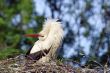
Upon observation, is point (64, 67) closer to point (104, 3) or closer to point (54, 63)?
point (54, 63)

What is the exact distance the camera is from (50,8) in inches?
784

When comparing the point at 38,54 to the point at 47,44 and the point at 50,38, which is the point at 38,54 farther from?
the point at 50,38

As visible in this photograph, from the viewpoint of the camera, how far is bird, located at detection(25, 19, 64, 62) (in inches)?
404

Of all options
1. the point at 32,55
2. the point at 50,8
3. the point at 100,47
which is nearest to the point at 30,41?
the point at 100,47

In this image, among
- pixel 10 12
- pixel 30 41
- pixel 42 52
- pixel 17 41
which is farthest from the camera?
pixel 10 12

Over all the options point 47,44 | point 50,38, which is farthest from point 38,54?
point 50,38

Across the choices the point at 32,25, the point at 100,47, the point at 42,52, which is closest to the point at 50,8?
the point at 32,25

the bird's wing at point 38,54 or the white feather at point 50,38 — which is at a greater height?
the white feather at point 50,38

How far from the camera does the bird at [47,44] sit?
33.7 feet

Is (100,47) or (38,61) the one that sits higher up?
(38,61)

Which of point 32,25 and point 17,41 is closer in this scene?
point 17,41

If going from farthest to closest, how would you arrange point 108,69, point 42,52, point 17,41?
point 17,41 → point 42,52 → point 108,69

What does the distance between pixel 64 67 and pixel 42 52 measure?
0.75 m

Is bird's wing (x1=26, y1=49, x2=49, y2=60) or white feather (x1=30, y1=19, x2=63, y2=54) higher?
white feather (x1=30, y1=19, x2=63, y2=54)
